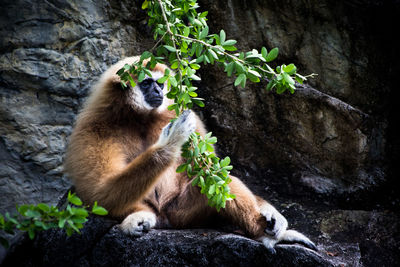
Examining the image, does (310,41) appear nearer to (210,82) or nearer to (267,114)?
(267,114)

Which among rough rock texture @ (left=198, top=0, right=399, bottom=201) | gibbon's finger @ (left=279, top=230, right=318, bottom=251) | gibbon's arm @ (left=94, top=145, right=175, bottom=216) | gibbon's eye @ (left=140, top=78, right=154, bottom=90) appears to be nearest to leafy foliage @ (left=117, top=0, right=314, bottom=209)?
gibbon's arm @ (left=94, top=145, right=175, bottom=216)

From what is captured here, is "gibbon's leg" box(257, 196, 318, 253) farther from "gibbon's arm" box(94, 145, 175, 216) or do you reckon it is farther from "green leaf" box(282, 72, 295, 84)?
"green leaf" box(282, 72, 295, 84)

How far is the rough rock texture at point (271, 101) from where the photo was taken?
14.1 ft

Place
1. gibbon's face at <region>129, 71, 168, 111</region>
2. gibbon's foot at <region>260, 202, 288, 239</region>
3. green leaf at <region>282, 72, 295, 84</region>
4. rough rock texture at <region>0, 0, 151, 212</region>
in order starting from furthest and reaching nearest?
rough rock texture at <region>0, 0, 151, 212</region> → gibbon's face at <region>129, 71, 168, 111</region> → gibbon's foot at <region>260, 202, 288, 239</region> → green leaf at <region>282, 72, 295, 84</region>

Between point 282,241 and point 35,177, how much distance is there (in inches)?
130

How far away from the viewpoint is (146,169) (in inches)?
126

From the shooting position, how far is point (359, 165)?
14.6 feet

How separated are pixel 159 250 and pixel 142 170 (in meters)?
0.73

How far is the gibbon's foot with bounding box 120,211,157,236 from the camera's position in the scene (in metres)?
3.39

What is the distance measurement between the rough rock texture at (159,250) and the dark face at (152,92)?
1236mm

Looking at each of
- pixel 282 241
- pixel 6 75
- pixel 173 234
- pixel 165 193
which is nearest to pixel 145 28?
pixel 6 75

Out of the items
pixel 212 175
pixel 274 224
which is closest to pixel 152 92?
pixel 212 175

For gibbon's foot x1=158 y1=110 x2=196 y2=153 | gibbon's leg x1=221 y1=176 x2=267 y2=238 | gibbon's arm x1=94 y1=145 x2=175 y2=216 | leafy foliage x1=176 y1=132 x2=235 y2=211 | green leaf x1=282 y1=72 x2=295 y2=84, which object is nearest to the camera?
green leaf x1=282 y1=72 x2=295 y2=84

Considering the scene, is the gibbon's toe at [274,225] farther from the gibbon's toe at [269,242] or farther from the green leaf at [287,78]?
the green leaf at [287,78]
